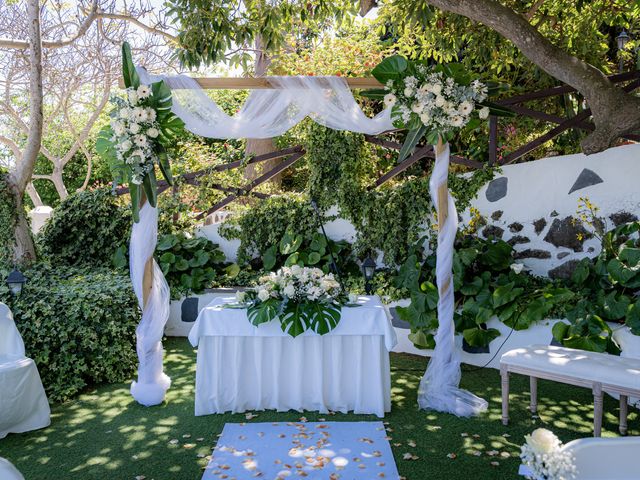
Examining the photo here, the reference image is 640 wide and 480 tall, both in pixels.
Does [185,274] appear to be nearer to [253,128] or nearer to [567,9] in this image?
[253,128]

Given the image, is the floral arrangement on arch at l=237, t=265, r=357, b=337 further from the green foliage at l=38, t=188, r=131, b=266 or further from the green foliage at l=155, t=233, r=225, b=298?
the green foliage at l=38, t=188, r=131, b=266

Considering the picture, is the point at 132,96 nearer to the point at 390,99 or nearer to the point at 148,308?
the point at 148,308

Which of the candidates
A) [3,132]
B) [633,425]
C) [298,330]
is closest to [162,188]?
[298,330]

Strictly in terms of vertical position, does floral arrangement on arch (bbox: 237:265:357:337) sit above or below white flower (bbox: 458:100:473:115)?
below

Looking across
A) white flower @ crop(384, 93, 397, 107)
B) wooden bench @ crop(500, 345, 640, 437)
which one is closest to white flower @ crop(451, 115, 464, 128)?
white flower @ crop(384, 93, 397, 107)

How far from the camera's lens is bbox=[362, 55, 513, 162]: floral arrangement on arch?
4207 millimetres

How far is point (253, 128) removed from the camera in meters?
4.86

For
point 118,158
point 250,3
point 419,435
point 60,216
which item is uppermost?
point 250,3

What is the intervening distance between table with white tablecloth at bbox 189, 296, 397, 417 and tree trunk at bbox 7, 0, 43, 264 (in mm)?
3094

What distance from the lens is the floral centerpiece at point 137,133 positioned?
418 cm

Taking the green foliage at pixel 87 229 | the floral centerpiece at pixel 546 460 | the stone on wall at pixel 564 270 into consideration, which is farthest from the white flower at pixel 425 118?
the green foliage at pixel 87 229

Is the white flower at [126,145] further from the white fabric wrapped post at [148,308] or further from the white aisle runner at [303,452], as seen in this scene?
the white aisle runner at [303,452]

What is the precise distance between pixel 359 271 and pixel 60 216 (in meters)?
3.78

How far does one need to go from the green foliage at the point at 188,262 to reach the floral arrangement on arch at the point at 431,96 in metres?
3.53
